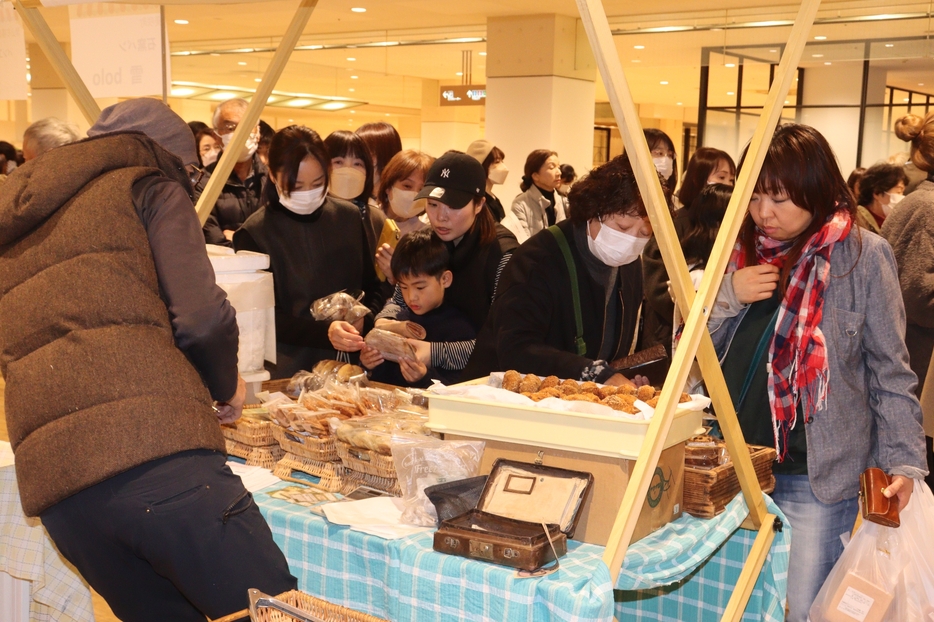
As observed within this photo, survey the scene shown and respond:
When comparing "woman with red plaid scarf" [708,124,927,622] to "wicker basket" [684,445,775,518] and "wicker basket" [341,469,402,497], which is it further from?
"wicker basket" [341,469,402,497]

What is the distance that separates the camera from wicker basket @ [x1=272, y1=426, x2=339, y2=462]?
6.94ft

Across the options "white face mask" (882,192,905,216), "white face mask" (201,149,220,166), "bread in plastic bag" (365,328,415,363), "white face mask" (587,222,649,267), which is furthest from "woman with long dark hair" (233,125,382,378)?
"white face mask" (882,192,905,216)

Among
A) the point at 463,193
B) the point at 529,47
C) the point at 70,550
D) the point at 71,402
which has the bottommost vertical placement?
the point at 70,550

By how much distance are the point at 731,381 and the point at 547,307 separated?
521 mm

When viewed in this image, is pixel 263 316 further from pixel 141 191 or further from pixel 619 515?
pixel 619 515

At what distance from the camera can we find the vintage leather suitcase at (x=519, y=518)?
161 centimetres

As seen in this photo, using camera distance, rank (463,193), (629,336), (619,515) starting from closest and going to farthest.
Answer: (619,515)
(629,336)
(463,193)

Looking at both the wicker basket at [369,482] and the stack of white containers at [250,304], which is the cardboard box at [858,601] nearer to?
the wicker basket at [369,482]

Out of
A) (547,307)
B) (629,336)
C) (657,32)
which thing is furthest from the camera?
(657,32)

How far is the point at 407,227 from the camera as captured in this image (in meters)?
4.12

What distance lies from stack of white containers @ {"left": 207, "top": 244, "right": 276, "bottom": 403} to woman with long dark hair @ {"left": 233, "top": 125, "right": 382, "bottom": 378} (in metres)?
0.37

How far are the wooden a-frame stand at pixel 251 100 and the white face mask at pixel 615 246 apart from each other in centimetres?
95

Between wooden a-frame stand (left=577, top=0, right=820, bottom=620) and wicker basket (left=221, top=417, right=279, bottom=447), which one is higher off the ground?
wooden a-frame stand (left=577, top=0, right=820, bottom=620)

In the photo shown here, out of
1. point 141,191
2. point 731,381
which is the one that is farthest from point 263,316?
point 731,381
